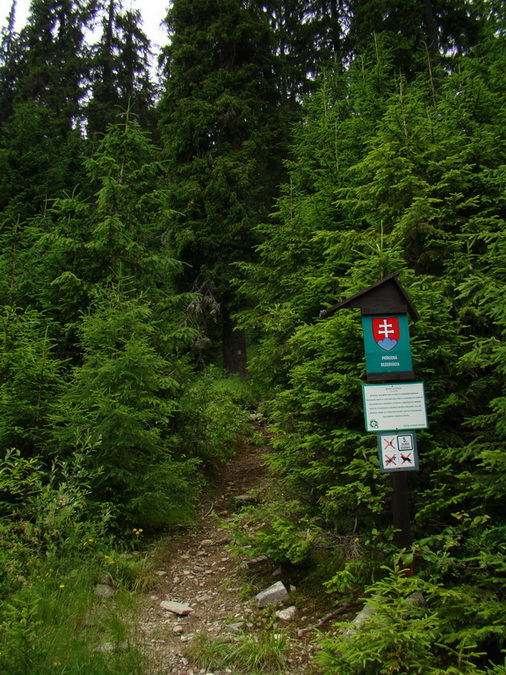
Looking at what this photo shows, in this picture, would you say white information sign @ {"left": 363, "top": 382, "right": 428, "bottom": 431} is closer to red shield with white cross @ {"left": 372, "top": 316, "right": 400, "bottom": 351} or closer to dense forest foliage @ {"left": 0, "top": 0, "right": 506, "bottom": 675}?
red shield with white cross @ {"left": 372, "top": 316, "right": 400, "bottom": 351}

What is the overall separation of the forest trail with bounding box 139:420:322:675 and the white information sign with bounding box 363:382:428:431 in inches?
72.0

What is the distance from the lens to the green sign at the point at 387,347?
12.9 ft

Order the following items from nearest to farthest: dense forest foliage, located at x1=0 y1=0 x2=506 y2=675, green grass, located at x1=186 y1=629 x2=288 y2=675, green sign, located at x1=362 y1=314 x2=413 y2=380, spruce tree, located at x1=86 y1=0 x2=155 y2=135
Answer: green grass, located at x1=186 y1=629 x2=288 y2=675
dense forest foliage, located at x1=0 y1=0 x2=506 y2=675
green sign, located at x1=362 y1=314 x2=413 y2=380
spruce tree, located at x1=86 y1=0 x2=155 y2=135

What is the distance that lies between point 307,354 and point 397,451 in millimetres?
2406

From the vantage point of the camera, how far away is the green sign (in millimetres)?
3922

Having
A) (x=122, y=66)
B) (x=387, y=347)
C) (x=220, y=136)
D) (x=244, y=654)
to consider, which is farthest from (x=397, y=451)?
(x=122, y=66)

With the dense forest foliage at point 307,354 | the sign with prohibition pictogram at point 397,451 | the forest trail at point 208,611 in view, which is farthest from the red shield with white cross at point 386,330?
the forest trail at point 208,611

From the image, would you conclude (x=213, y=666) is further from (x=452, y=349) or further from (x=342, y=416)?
(x=452, y=349)

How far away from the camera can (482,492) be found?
12.2 ft

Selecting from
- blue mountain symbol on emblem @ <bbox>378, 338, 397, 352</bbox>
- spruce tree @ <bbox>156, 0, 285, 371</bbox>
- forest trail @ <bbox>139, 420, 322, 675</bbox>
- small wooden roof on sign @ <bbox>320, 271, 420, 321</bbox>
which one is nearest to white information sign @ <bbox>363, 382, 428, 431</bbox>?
blue mountain symbol on emblem @ <bbox>378, 338, 397, 352</bbox>

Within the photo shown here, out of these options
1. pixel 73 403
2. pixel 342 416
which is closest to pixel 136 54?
pixel 73 403

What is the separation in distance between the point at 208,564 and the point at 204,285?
8535 mm

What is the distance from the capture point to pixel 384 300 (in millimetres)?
4016

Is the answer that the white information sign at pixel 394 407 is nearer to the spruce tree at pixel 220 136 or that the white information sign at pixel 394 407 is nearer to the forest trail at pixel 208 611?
the forest trail at pixel 208 611
